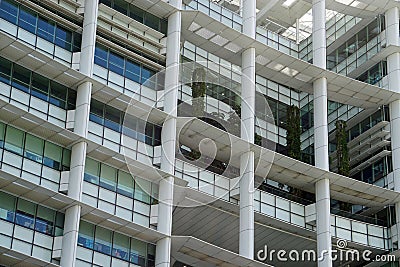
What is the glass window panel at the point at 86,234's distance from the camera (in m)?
48.5

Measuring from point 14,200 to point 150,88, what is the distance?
11.7m

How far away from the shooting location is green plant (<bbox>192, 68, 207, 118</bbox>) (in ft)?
189

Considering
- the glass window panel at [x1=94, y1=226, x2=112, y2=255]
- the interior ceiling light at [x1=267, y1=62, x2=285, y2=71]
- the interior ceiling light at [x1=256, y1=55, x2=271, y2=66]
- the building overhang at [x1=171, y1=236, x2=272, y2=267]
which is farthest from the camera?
the interior ceiling light at [x1=267, y1=62, x2=285, y2=71]

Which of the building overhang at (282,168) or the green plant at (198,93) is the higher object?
the green plant at (198,93)

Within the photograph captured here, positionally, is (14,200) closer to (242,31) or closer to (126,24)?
(126,24)

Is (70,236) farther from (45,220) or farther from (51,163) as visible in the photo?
(51,163)

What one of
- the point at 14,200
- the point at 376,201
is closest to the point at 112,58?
the point at 14,200

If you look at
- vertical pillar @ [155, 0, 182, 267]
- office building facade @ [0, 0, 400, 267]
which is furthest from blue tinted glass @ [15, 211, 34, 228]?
vertical pillar @ [155, 0, 182, 267]

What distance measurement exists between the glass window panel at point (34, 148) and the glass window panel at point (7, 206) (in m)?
2.59

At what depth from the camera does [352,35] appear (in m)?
66.8

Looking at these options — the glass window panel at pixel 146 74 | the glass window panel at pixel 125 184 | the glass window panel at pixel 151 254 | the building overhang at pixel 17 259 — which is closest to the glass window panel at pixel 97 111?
the glass window panel at pixel 125 184

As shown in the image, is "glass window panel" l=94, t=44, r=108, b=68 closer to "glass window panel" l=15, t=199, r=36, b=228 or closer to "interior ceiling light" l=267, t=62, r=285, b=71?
"glass window panel" l=15, t=199, r=36, b=228

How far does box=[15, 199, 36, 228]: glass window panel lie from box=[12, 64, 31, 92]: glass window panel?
634 cm

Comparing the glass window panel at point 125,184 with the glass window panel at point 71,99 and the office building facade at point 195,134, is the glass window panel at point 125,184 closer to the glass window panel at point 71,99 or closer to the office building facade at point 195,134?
the office building facade at point 195,134
